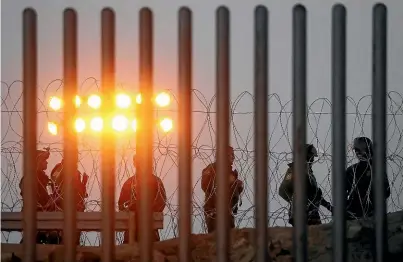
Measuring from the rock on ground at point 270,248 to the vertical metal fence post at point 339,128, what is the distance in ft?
0.55

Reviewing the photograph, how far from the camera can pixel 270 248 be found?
7.84 ft

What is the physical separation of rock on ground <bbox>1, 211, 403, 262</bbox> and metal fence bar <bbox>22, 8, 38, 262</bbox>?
0.48 ft

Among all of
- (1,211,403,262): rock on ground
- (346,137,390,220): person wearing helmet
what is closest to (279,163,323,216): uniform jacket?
(346,137,390,220): person wearing helmet

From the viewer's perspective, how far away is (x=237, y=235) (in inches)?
96.6

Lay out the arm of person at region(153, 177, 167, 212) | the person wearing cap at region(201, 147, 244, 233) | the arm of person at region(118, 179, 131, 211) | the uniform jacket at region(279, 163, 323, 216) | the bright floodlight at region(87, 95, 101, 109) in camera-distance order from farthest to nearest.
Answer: the arm of person at region(118, 179, 131, 211) → the arm of person at region(153, 177, 167, 212) → the person wearing cap at region(201, 147, 244, 233) → the uniform jacket at region(279, 163, 323, 216) → the bright floodlight at region(87, 95, 101, 109)

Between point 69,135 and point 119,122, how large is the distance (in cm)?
23

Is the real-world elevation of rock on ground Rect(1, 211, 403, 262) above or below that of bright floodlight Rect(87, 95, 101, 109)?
below

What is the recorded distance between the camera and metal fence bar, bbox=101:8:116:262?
2123mm

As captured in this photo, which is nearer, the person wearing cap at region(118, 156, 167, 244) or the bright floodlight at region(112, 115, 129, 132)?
the bright floodlight at region(112, 115, 129, 132)

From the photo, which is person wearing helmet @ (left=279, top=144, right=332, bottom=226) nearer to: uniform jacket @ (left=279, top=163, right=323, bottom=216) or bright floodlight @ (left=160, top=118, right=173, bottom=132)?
uniform jacket @ (left=279, top=163, right=323, bottom=216)

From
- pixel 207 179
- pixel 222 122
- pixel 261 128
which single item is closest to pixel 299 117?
pixel 261 128

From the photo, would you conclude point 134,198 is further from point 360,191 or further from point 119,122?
point 119,122

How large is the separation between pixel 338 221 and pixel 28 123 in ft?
3.43

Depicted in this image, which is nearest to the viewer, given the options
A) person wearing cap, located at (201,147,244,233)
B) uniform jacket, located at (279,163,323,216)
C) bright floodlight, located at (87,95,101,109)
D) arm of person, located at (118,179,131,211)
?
bright floodlight, located at (87,95,101,109)
